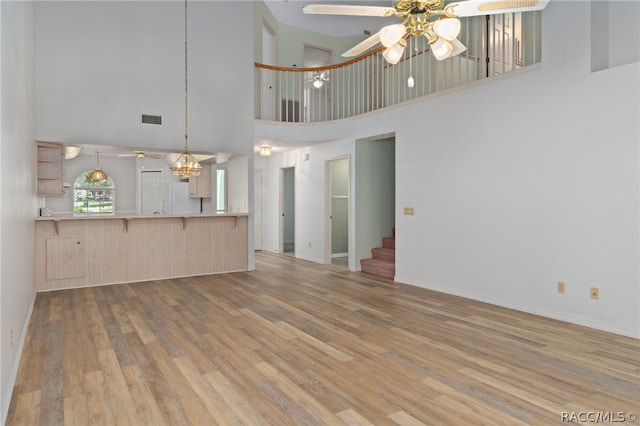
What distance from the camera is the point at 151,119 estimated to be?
6441 mm

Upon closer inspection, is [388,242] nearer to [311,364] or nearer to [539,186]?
[539,186]

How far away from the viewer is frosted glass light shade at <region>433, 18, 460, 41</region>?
308cm

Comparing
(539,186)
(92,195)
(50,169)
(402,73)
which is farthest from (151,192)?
(539,186)

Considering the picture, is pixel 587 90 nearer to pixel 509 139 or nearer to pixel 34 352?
pixel 509 139

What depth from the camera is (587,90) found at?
4059 millimetres

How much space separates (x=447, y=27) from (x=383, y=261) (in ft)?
15.3

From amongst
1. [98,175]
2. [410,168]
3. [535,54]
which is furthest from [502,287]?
[98,175]

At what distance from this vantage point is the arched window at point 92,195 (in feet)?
31.2

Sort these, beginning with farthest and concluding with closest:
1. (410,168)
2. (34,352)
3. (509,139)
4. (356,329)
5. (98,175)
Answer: (98,175) → (410,168) → (509,139) → (356,329) → (34,352)

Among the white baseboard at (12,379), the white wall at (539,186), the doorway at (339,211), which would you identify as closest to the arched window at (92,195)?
the doorway at (339,211)

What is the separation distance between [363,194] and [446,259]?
2203mm

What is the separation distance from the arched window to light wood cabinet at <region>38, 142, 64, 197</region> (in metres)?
3.88

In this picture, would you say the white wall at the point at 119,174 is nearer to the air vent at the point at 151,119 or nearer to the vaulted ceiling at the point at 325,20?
the air vent at the point at 151,119

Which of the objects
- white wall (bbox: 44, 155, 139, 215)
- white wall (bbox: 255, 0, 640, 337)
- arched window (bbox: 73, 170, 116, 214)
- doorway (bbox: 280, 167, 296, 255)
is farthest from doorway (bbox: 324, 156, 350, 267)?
arched window (bbox: 73, 170, 116, 214)
